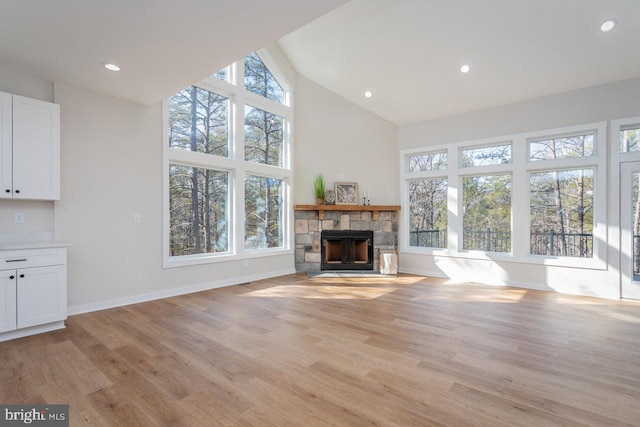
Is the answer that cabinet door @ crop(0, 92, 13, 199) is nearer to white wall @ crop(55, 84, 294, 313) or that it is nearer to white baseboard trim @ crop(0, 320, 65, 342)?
white wall @ crop(55, 84, 294, 313)

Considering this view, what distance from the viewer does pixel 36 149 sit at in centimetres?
312

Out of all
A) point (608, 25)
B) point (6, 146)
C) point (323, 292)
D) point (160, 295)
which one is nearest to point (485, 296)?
point (323, 292)

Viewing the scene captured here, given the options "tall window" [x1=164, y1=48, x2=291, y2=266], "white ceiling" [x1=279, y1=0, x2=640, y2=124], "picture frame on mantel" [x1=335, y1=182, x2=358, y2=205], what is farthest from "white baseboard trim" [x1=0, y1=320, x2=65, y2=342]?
"white ceiling" [x1=279, y1=0, x2=640, y2=124]

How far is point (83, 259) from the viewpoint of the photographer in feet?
11.8

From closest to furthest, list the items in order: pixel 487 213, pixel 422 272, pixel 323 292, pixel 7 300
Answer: pixel 7 300 < pixel 323 292 < pixel 487 213 < pixel 422 272

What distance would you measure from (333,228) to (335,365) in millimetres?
4009

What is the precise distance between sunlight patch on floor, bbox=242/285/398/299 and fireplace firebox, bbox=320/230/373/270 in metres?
1.26

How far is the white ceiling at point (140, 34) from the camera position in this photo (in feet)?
7.11

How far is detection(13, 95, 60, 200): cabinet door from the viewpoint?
9.86 ft

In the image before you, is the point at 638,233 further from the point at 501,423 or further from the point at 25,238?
the point at 25,238

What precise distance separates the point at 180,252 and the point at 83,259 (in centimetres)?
120

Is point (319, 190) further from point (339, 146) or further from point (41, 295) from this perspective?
point (41, 295)

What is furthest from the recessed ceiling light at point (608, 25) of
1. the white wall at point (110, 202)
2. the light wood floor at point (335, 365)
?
the white wall at point (110, 202)

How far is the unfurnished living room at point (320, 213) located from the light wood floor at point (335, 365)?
0.02 meters
